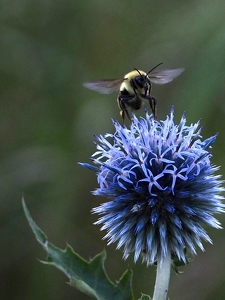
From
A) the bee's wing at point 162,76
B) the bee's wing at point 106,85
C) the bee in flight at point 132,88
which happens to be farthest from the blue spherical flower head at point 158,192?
the bee's wing at point 162,76

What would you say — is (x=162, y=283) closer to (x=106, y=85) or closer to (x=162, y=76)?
(x=106, y=85)

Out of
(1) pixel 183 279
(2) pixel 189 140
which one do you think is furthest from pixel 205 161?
(1) pixel 183 279

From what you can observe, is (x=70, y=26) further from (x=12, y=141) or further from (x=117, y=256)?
(x=117, y=256)

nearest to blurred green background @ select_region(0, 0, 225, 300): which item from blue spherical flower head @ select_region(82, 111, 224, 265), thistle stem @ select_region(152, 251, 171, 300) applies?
blue spherical flower head @ select_region(82, 111, 224, 265)

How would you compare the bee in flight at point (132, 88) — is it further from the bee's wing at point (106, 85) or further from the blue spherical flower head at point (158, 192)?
the blue spherical flower head at point (158, 192)

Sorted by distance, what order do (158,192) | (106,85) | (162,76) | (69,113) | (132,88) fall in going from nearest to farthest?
(158,192), (132,88), (106,85), (162,76), (69,113)

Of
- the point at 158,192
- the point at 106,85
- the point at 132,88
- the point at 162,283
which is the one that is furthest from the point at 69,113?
the point at 162,283

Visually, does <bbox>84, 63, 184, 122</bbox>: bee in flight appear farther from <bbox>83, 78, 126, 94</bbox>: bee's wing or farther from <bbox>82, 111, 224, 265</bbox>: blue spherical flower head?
<bbox>82, 111, 224, 265</bbox>: blue spherical flower head

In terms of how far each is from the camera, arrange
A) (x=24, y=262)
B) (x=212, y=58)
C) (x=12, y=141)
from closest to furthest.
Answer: (x=212, y=58) → (x=24, y=262) → (x=12, y=141)
